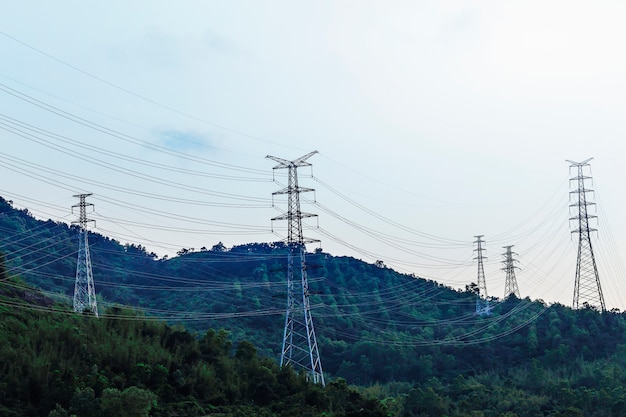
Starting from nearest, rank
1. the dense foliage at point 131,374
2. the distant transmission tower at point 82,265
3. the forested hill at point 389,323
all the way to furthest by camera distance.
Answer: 1. the dense foliage at point 131,374
2. the distant transmission tower at point 82,265
3. the forested hill at point 389,323

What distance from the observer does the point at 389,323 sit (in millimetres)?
89375

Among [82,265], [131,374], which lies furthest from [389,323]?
[131,374]

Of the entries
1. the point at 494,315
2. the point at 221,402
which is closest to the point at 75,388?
the point at 221,402

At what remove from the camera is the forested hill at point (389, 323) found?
61.7 meters

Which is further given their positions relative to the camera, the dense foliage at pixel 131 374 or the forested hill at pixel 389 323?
the forested hill at pixel 389 323

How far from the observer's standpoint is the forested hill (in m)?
61.7

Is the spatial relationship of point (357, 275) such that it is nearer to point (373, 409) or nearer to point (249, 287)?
point (249, 287)

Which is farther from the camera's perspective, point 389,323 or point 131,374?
point 389,323

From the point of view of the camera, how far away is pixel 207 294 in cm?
9050

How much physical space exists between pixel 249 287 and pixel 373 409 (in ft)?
170

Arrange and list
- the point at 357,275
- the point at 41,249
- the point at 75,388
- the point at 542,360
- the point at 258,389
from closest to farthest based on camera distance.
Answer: the point at 75,388, the point at 258,389, the point at 542,360, the point at 41,249, the point at 357,275

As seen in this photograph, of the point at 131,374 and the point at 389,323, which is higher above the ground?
the point at 389,323

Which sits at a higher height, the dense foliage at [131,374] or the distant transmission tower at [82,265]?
the distant transmission tower at [82,265]

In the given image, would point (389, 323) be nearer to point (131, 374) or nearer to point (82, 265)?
point (82, 265)
